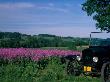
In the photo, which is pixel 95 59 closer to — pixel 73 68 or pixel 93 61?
pixel 93 61

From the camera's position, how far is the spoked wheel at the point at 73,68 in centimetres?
1616

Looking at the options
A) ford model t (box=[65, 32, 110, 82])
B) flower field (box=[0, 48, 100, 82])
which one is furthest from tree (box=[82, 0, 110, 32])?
ford model t (box=[65, 32, 110, 82])

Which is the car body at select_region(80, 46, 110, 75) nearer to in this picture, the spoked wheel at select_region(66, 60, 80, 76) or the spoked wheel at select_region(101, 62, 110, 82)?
the spoked wheel at select_region(66, 60, 80, 76)

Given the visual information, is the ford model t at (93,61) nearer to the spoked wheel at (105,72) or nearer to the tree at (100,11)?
the spoked wheel at (105,72)

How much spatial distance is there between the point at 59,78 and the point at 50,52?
31.4 ft

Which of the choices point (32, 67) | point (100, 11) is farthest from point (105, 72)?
point (100, 11)

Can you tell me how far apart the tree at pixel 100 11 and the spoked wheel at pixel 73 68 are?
565 inches

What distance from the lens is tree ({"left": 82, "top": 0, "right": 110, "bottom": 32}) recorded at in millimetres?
30891

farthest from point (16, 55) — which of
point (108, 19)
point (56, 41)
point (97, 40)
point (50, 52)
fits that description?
point (56, 41)

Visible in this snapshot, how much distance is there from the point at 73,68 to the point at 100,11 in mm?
16075

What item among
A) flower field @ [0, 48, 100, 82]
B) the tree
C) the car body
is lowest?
flower field @ [0, 48, 100, 82]

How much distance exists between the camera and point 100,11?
31.8m

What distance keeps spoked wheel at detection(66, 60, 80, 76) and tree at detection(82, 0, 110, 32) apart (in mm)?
14342

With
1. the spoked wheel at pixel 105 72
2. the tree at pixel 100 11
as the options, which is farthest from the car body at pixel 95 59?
the tree at pixel 100 11
